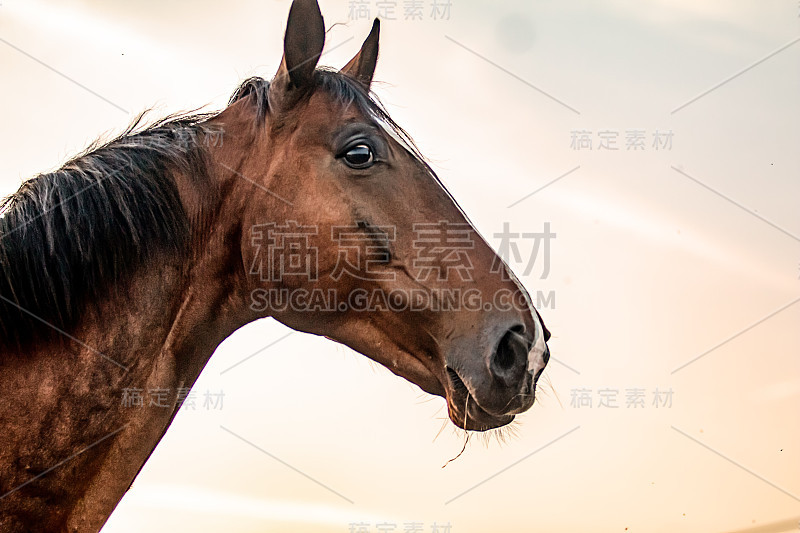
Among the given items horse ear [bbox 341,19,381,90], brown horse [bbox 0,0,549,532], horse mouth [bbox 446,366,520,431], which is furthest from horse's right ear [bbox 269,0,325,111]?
horse mouth [bbox 446,366,520,431]

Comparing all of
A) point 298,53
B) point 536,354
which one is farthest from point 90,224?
point 536,354

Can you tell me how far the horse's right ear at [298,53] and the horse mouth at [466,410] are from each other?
1046mm

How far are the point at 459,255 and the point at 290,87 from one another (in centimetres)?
80

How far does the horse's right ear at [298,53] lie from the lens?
7.28 ft

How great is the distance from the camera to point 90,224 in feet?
6.79

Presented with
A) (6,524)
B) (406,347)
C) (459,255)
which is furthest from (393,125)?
(6,524)

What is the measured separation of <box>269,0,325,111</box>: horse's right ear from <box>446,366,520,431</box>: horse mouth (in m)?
1.05

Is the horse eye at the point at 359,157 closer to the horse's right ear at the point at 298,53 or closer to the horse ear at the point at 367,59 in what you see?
the horse's right ear at the point at 298,53

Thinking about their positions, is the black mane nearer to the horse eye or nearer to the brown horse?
A: the brown horse

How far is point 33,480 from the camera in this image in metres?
1.93

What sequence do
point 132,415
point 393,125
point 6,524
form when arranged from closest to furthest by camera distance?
point 6,524 < point 132,415 < point 393,125

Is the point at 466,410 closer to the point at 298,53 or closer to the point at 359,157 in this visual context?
the point at 359,157

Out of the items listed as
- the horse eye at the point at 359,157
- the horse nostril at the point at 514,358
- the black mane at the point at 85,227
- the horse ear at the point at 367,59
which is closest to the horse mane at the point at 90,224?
the black mane at the point at 85,227

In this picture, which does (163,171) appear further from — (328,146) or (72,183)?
(328,146)
